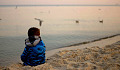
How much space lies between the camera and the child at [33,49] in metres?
4.59

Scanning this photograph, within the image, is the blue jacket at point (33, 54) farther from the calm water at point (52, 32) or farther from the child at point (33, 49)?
the calm water at point (52, 32)

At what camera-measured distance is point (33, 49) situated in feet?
15.4

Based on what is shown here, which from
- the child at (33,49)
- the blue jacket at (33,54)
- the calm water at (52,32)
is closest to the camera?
the child at (33,49)

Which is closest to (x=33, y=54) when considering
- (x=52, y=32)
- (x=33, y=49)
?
(x=33, y=49)

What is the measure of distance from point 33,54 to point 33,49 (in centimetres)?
17

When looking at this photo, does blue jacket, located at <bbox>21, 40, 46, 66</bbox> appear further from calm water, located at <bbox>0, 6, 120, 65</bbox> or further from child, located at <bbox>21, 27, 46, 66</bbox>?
calm water, located at <bbox>0, 6, 120, 65</bbox>

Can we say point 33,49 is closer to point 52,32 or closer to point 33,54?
point 33,54

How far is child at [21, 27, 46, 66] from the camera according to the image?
15.0ft

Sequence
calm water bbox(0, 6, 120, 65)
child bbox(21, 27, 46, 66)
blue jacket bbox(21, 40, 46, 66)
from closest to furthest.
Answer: child bbox(21, 27, 46, 66) < blue jacket bbox(21, 40, 46, 66) < calm water bbox(0, 6, 120, 65)

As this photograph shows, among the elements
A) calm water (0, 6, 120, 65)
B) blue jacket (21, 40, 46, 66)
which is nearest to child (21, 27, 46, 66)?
blue jacket (21, 40, 46, 66)

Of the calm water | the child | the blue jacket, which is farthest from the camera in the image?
the calm water

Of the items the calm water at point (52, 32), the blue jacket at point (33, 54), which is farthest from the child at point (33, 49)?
the calm water at point (52, 32)

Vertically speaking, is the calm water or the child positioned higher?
the child

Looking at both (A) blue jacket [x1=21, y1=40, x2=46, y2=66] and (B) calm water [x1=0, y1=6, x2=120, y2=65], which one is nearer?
(A) blue jacket [x1=21, y1=40, x2=46, y2=66]
